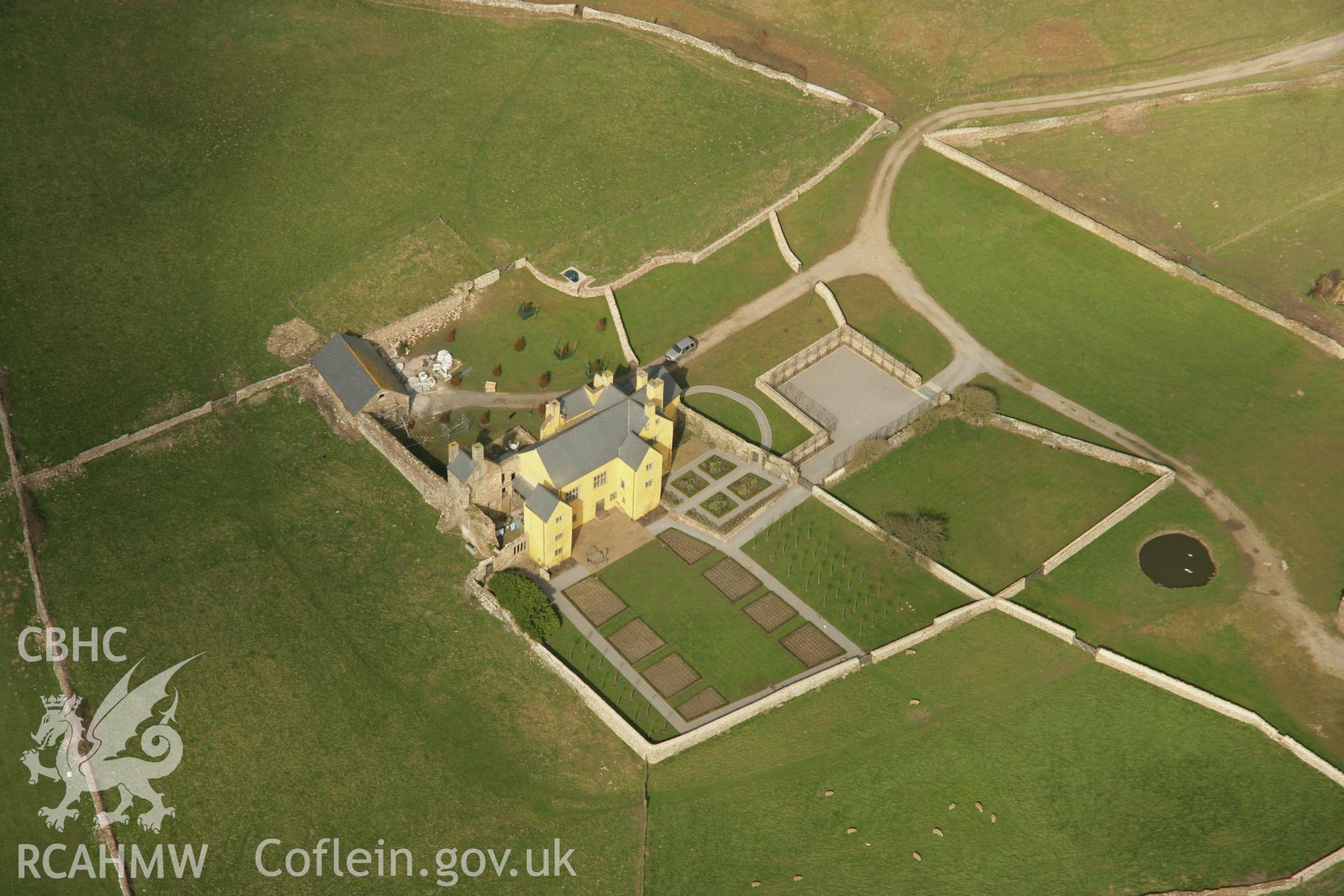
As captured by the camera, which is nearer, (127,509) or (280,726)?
(280,726)

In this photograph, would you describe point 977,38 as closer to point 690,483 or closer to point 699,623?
point 690,483

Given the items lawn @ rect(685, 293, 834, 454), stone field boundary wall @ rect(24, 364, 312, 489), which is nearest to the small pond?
lawn @ rect(685, 293, 834, 454)

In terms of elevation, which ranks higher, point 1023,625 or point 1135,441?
point 1135,441

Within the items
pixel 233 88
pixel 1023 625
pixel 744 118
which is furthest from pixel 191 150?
pixel 1023 625

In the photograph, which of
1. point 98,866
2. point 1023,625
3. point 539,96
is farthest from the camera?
point 539,96

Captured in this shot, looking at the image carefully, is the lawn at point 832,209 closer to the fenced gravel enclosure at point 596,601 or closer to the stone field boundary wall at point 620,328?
the stone field boundary wall at point 620,328

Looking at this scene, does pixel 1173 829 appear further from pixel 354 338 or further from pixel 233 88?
pixel 233 88

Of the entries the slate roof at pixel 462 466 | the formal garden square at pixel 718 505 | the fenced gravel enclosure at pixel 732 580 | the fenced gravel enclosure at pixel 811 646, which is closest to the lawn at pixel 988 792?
the fenced gravel enclosure at pixel 811 646
